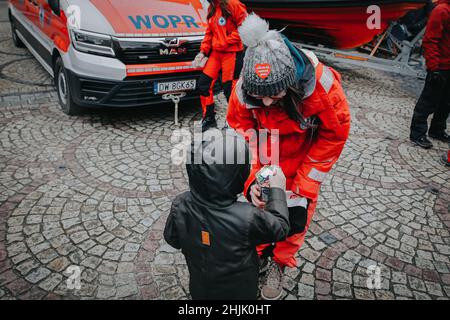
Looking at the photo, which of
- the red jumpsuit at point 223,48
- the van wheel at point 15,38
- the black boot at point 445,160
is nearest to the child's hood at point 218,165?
the red jumpsuit at point 223,48

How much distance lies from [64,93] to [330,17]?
5.31 m

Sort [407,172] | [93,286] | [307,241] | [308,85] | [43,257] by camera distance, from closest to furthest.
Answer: [308,85]
[93,286]
[43,257]
[307,241]
[407,172]

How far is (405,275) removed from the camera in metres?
2.89

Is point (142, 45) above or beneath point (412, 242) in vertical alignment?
above

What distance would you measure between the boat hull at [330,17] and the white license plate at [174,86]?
140 inches

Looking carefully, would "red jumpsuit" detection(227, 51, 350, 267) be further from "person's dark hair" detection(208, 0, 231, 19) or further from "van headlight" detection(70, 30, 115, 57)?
"van headlight" detection(70, 30, 115, 57)

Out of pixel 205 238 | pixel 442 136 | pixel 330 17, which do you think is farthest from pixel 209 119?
pixel 330 17

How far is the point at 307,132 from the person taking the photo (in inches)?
89.7

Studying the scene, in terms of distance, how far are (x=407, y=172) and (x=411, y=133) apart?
1005mm

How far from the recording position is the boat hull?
675cm

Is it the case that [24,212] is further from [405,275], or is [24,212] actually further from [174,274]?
[405,275]

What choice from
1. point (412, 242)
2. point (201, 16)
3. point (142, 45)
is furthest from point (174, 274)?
point (201, 16)

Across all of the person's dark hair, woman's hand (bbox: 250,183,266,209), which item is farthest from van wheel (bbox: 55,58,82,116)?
woman's hand (bbox: 250,183,266,209)
